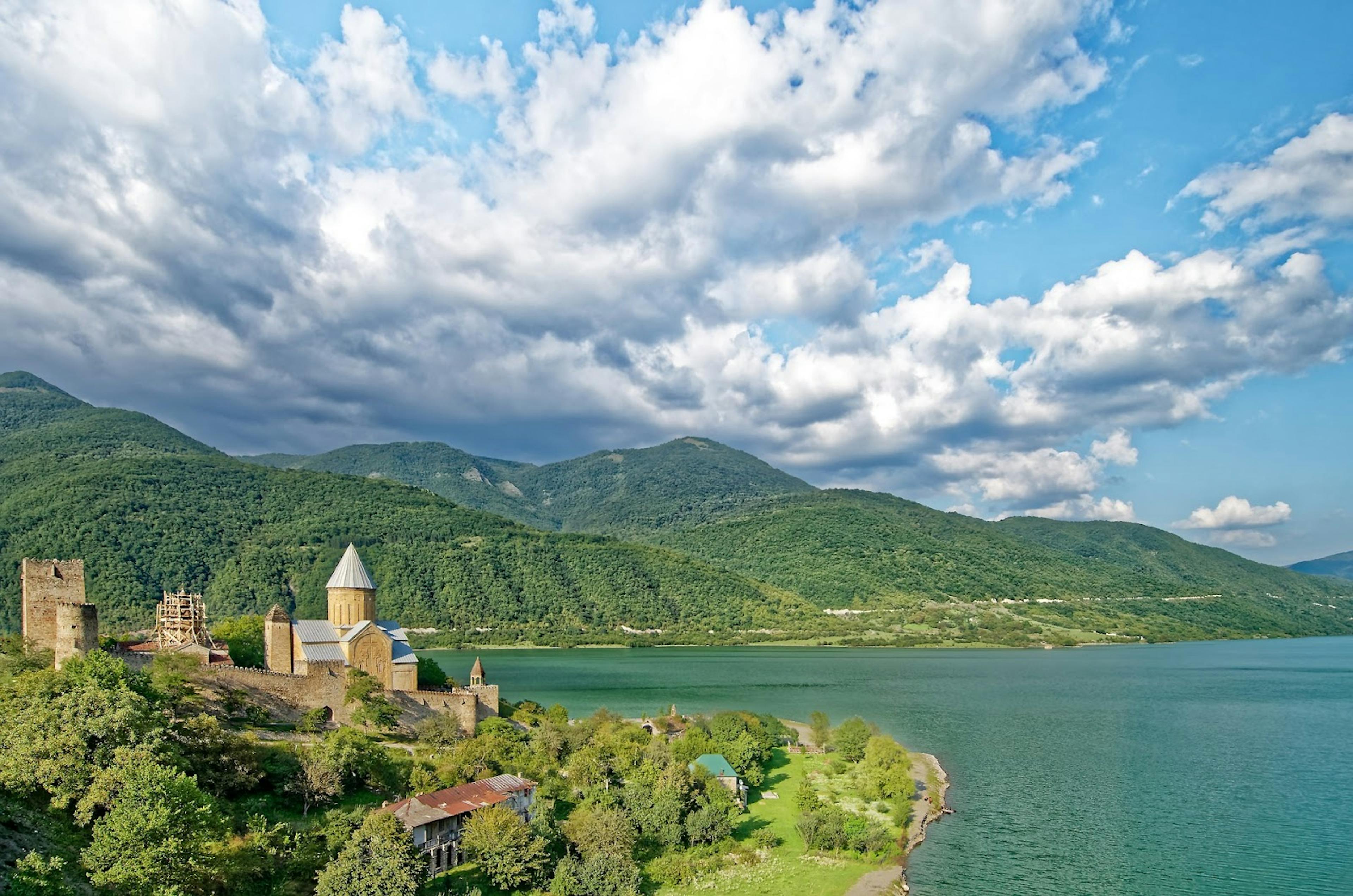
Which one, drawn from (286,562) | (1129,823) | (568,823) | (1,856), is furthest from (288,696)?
(286,562)

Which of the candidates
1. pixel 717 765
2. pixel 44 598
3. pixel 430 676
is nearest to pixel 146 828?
pixel 44 598

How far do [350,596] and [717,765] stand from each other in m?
25.0

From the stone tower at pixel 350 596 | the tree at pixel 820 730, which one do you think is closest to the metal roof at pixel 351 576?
the stone tower at pixel 350 596

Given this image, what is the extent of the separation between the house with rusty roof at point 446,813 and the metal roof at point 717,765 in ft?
33.0

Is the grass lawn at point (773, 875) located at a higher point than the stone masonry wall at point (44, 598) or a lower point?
lower

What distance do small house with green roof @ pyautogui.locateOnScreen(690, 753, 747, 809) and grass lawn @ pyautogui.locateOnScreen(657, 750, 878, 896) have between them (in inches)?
35.3

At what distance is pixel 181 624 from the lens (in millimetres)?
46156

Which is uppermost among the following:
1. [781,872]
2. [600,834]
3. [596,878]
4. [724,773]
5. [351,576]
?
[351,576]

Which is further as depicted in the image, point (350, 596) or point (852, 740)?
point (350, 596)

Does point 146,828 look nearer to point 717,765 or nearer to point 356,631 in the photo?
point 356,631

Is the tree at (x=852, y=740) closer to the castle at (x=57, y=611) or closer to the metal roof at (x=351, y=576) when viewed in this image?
the metal roof at (x=351, y=576)

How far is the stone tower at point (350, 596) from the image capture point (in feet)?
164

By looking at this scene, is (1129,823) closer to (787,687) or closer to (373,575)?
(787,687)

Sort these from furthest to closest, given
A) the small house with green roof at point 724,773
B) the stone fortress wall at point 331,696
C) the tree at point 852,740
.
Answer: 1. the tree at point 852,740
2. the small house with green roof at point 724,773
3. the stone fortress wall at point 331,696
